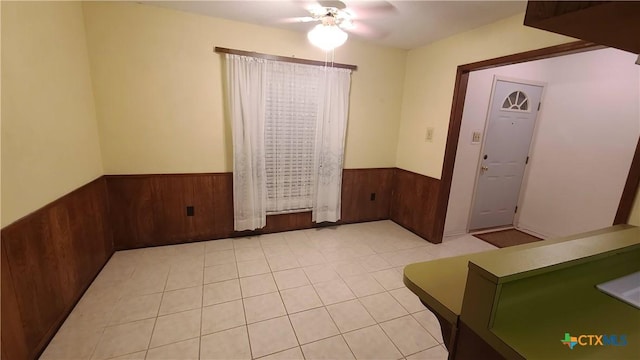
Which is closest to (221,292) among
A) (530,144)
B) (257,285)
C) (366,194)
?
(257,285)

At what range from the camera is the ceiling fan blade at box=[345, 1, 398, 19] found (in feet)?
7.07

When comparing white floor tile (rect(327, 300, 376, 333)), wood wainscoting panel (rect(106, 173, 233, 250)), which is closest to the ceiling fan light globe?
wood wainscoting panel (rect(106, 173, 233, 250))

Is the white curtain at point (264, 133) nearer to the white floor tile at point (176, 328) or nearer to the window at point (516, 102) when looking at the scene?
the white floor tile at point (176, 328)

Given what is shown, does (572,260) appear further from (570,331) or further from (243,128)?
(243,128)

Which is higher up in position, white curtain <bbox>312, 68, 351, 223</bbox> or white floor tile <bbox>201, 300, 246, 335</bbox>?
white curtain <bbox>312, 68, 351, 223</bbox>

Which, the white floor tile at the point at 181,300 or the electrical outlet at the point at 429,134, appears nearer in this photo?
the white floor tile at the point at 181,300

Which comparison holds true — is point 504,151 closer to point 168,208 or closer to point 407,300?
point 407,300

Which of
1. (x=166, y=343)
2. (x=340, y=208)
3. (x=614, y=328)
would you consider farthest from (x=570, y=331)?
(x=340, y=208)

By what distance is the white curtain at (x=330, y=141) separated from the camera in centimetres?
314

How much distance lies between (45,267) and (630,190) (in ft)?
12.0

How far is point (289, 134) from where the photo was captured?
3092 millimetres

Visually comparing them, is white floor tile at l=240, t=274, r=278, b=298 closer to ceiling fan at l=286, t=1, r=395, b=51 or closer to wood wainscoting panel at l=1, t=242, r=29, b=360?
wood wainscoting panel at l=1, t=242, r=29, b=360

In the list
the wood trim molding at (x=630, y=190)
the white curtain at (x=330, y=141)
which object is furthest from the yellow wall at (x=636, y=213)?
the white curtain at (x=330, y=141)

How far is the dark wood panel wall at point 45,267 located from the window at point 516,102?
453 cm
